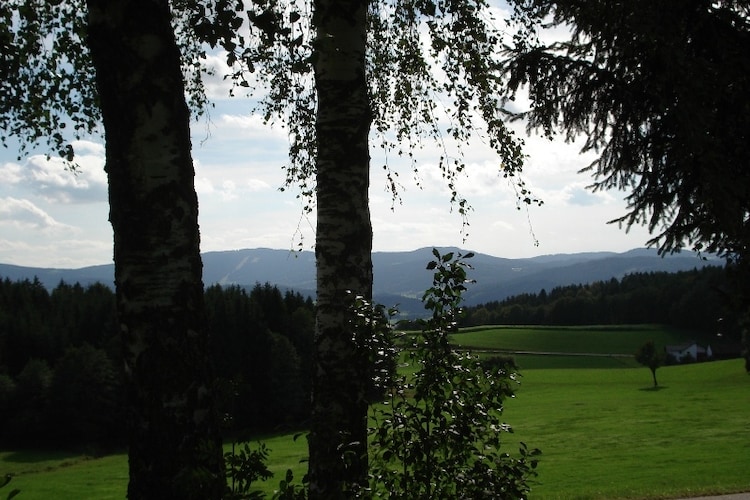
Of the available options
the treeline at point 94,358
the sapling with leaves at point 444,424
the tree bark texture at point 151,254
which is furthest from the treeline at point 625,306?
the tree bark texture at point 151,254

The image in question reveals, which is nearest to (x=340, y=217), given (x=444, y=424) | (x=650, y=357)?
(x=444, y=424)

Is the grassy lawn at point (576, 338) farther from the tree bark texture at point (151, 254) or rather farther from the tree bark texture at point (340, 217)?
the tree bark texture at point (151, 254)

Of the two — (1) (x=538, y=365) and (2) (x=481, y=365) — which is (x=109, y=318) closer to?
(1) (x=538, y=365)

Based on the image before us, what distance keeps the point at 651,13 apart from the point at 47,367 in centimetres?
7056

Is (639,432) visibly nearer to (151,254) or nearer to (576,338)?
(151,254)

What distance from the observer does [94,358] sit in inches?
2445

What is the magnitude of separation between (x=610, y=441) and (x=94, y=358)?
49315mm

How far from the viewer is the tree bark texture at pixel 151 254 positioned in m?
3.01

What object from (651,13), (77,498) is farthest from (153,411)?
(77,498)

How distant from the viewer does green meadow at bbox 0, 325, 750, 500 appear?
19.9 m

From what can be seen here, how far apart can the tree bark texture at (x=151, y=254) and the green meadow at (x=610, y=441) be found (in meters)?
0.91

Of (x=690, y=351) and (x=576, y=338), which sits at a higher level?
(x=576, y=338)

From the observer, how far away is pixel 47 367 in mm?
64062

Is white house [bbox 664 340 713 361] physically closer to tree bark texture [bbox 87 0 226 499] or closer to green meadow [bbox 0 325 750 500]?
green meadow [bbox 0 325 750 500]
